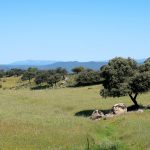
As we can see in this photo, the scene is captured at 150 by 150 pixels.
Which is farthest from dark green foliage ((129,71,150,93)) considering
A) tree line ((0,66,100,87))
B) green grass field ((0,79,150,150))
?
tree line ((0,66,100,87))

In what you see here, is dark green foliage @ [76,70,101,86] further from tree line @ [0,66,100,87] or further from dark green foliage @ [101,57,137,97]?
dark green foliage @ [101,57,137,97]

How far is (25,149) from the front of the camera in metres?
32.5

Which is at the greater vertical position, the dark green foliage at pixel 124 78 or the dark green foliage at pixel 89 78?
the dark green foliage at pixel 124 78

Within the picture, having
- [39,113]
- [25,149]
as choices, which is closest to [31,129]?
[25,149]

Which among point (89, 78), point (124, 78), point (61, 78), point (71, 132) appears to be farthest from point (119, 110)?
point (61, 78)

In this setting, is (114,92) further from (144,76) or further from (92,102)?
(92,102)

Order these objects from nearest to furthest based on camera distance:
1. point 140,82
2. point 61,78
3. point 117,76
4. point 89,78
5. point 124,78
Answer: point 140,82, point 117,76, point 124,78, point 89,78, point 61,78

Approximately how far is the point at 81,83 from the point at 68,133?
88252 millimetres

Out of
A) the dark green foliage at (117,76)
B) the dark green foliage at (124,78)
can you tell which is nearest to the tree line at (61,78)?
the dark green foliage at (124,78)

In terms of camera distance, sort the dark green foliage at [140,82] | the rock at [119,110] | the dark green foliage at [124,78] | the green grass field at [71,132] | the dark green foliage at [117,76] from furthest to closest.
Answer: the dark green foliage at [117,76] < the dark green foliage at [124,78] < the dark green foliage at [140,82] < the rock at [119,110] < the green grass field at [71,132]

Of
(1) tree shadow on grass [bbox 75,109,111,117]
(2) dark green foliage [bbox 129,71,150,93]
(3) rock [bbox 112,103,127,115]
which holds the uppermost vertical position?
(2) dark green foliage [bbox 129,71,150,93]

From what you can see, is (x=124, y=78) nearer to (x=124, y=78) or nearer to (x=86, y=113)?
(x=124, y=78)

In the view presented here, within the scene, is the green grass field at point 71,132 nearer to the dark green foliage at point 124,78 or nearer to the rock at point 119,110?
the rock at point 119,110

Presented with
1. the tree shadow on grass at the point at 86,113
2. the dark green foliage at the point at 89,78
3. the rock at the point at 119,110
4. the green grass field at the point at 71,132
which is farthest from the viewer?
the dark green foliage at the point at 89,78
